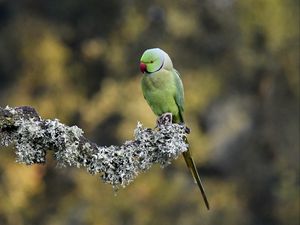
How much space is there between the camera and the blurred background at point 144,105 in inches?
338

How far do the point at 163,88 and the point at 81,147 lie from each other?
28.9 inches

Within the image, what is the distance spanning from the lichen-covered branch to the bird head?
33 cm

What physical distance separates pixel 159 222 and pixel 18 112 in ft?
20.8

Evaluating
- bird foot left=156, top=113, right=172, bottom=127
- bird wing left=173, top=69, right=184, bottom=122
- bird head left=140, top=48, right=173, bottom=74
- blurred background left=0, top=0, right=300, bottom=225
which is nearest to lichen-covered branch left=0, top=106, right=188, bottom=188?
bird foot left=156, top=113, right=172, bottom=127

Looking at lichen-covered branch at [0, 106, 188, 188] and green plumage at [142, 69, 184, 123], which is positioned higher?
green plumage at [142, 69, 184, 123]

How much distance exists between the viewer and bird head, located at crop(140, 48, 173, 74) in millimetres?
2934

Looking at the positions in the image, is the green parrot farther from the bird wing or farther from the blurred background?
the blurred background

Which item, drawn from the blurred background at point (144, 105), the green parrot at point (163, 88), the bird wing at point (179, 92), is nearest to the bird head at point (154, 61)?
the green parrot at point (163, 88)

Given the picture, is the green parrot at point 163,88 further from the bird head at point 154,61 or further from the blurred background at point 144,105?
the blurred background at point 144,105

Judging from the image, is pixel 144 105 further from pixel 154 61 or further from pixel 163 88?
pixel 154 61

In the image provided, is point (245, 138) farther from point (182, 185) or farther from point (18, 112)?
point (18, 112)

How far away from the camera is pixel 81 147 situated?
2492 millimetres

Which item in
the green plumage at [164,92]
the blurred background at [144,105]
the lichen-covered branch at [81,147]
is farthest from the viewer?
the blurred background at [144,105]

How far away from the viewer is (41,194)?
892 centimetres
